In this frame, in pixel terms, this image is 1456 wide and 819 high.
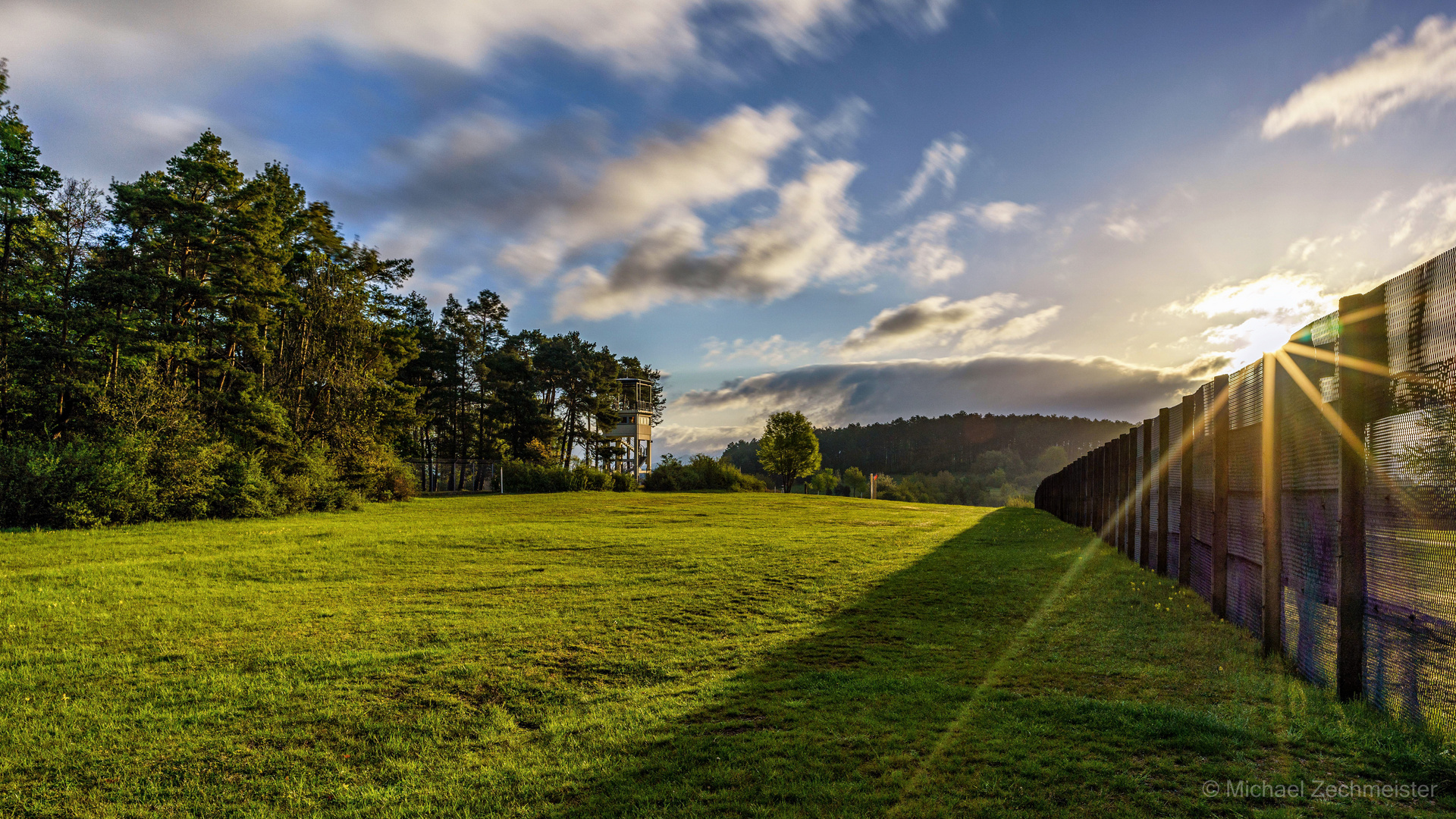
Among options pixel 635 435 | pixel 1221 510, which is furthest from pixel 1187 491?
pixel 635 435

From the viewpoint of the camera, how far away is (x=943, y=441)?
136m

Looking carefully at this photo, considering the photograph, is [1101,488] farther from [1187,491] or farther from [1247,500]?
[1247,500]

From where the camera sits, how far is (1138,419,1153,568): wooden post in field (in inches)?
402

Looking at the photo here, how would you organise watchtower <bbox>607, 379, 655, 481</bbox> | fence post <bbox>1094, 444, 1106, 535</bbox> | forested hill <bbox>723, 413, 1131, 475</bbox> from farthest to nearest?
forested hill <bbox>723, 413, 1131, 475</bbox>
watchtower <bbox>607, 379, 655, 481</bbox>
fence post <bbox>1094, 444, 1106, 535</bbox>

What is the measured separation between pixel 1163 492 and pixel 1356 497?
588cm

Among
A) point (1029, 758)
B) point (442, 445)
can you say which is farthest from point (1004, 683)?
point (442, 445)

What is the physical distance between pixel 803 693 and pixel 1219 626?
4364mm

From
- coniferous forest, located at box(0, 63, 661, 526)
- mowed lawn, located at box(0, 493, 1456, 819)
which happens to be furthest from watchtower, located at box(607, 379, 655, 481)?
mowed lawn, located at box(0, 493, 1456, 819)

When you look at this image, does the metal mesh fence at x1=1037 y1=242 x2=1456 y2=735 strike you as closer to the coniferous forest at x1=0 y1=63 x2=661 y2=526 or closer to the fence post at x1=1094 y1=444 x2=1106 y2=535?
the fence post at x1=1094 y1=444 x2=1106 y2=535

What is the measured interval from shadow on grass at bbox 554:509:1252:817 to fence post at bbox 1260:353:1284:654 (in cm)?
181

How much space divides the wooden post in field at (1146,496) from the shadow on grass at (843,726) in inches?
185

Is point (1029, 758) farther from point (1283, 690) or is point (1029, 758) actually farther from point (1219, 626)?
point (1219, 626)

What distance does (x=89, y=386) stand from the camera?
18.6 m

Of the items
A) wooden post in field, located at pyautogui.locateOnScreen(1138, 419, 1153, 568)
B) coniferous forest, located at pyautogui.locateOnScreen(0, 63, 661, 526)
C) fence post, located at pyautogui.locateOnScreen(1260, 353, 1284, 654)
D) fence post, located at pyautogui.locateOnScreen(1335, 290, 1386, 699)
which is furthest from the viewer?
coniferous forest, located at pyautogui.locateOnScreen(0, 63, 661, 526)
